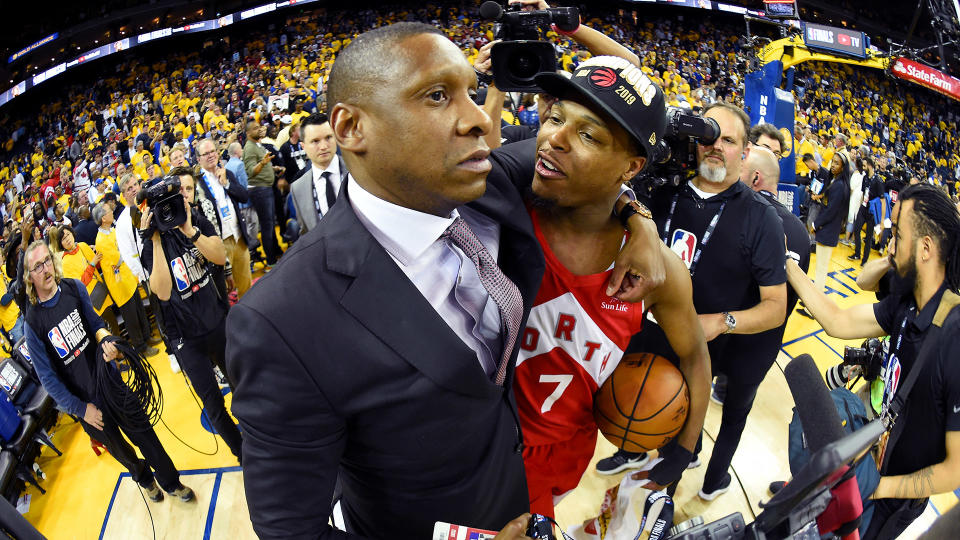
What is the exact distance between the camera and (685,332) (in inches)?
75.2

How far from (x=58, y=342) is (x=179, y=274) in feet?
2.20

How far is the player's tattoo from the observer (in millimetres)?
1962

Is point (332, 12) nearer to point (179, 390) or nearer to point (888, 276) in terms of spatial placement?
point (179, 390)

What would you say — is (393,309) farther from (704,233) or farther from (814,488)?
(704,233)

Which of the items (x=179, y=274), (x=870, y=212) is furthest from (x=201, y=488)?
(x=870, y=212)

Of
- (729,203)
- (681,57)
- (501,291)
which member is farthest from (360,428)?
(681,57)

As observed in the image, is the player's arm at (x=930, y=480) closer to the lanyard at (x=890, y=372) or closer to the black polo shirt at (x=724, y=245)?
the lanyard at (x=890, y=372)

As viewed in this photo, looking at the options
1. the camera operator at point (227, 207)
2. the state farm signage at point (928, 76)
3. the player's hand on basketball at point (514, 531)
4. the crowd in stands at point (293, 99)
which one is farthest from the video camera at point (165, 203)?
the state farm signage at point (928, 76)

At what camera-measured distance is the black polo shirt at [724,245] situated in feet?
8.43

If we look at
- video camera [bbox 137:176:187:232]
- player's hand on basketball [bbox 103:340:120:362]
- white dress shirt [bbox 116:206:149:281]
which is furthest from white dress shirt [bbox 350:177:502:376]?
white dress shirt [bbox 116:206:149:281]

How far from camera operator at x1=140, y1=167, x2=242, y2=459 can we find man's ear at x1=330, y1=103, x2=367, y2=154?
2.45 meters

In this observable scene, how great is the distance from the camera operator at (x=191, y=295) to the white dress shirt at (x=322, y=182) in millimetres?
763

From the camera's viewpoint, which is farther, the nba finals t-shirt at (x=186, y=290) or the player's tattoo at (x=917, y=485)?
the nba finals t-shirt at (x=186, y=290)

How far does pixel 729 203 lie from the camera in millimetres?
2607
